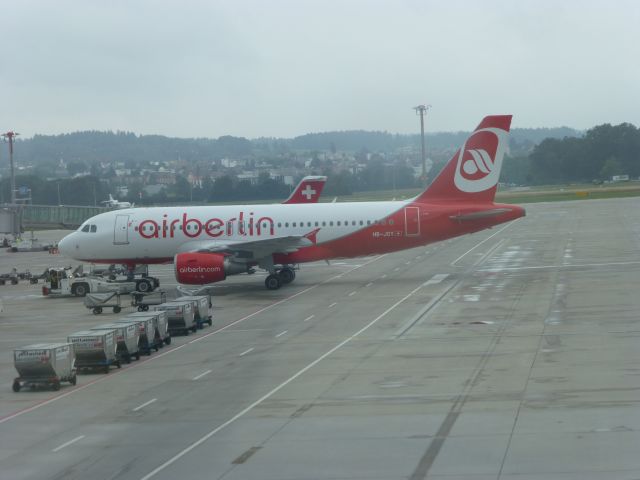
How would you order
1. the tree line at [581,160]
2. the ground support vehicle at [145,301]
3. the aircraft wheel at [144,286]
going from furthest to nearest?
the tree line at [581,160] < the aircraft wheel at [144,286] < the ground support vehicle at [145,301]

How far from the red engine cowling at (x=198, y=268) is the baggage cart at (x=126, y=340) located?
14.9 metres

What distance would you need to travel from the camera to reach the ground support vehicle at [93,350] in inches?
1135

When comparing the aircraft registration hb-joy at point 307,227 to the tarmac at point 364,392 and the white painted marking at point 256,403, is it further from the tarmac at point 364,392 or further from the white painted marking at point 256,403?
the white painted marking at point 256,403

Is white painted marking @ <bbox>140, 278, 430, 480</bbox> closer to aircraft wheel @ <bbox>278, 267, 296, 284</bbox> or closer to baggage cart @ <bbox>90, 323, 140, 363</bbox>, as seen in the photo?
baggage cart @ <bbox>90, 323, 140, 363</bbox>

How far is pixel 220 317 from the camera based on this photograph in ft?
131

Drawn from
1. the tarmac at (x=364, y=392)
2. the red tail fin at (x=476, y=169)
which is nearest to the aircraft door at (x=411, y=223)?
the red tail fin at (x=476, y=169)

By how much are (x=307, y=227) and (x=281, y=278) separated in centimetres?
301

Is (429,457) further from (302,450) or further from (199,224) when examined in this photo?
(199,224)

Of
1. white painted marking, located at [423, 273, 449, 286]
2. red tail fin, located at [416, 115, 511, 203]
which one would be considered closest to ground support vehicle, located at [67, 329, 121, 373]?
white painted marking, located at [423, 273, 449, 286]

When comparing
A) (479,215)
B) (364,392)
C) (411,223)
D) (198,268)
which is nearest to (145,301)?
(198,268)

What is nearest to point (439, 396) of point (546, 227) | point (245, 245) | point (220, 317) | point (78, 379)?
point (78, 379)

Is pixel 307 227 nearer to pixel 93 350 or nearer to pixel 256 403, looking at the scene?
pixel 93 350

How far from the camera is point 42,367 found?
26547 millimetres

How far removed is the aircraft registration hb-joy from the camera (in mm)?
47438
